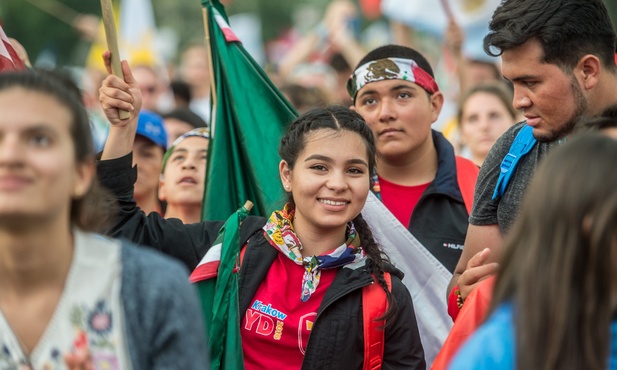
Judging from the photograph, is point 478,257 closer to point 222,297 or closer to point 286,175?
point 222,297

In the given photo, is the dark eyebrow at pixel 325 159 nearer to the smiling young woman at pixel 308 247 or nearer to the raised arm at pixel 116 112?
the smiling young woman at pixel 308 247

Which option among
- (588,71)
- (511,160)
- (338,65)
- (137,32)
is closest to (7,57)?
(511,160)

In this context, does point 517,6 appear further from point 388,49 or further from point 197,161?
point 197,161

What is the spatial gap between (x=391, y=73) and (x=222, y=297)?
1907 millimetres

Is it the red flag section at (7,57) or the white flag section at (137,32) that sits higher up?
the white flag section at (137,32)

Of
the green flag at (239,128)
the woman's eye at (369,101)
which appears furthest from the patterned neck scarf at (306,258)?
the woman's eye at (369,101)

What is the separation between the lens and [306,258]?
14.2 ft

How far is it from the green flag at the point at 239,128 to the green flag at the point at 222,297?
102 cm

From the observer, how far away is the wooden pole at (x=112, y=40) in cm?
437

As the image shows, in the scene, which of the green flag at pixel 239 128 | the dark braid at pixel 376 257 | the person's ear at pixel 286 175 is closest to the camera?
the dark braid at pixel 376 257

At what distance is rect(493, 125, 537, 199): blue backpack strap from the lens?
13.1 feet

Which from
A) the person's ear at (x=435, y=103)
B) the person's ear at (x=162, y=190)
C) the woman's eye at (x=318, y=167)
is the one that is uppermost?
the person's ear at (x=435, y=103)

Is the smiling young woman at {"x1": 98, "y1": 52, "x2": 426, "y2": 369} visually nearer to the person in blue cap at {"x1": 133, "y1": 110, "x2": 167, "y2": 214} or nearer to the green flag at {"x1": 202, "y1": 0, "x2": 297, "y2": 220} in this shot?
the green flag at {"x1": 202, "y1": 0, "x2": 297, "y2": 220}

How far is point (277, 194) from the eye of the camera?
5.33 meters
